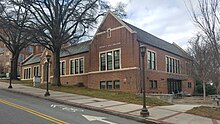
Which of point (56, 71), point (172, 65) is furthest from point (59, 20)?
point (172, 65)

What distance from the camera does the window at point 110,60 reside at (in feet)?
96.7

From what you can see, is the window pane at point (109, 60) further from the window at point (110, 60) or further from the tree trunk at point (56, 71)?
the tree trunk at point (56, 71)

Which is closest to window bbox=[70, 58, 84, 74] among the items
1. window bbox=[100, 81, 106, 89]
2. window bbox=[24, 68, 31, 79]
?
window bbox=[100, 81, 106, 89]

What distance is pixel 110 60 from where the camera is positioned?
30.4m

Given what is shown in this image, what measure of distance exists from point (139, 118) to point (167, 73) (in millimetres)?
23857

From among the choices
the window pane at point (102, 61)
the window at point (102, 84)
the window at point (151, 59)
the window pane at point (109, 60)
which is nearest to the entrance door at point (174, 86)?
the window at point (151, 59)

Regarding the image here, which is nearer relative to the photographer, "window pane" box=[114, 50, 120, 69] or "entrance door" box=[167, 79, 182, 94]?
"window pane" box=[114, 50, 120, 69]

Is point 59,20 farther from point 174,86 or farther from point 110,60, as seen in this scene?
point 174,86

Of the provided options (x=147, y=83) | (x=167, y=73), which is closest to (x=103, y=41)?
(x=147, y=83)

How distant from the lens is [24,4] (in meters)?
24.9

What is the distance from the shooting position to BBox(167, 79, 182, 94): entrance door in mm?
35541

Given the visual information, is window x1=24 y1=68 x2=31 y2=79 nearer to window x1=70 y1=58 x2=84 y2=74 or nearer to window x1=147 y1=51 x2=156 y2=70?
window x1=70 y1=58 x2=84 y2=74

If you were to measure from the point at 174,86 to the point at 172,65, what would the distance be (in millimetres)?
3427

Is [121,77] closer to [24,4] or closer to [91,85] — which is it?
[91,85]
